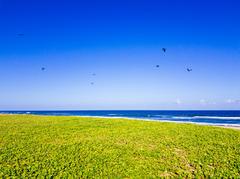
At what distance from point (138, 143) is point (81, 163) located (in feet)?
17.6

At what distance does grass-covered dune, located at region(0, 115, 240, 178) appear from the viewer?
469 inches

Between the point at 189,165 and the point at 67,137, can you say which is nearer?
the point at 189,165

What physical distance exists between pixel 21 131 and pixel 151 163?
11785 millimetres

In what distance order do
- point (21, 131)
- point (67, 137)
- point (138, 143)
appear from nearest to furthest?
point (138, 143) → point (67, 137) → point (21, 131)

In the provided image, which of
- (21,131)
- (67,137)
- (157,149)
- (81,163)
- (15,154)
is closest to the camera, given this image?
(81,163)

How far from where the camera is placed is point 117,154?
14.3m

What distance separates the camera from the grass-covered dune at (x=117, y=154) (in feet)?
39.1

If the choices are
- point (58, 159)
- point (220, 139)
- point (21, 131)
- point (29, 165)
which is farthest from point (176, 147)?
point (21, 131)

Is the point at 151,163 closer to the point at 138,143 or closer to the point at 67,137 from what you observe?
the point at 138,143

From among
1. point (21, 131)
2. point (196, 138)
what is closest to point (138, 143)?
point (196, 138)

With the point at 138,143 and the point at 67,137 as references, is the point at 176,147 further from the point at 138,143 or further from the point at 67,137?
the point at 67,137

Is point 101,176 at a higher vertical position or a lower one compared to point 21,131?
lower

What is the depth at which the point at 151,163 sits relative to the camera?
13.3m

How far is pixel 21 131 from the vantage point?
1984 cm
